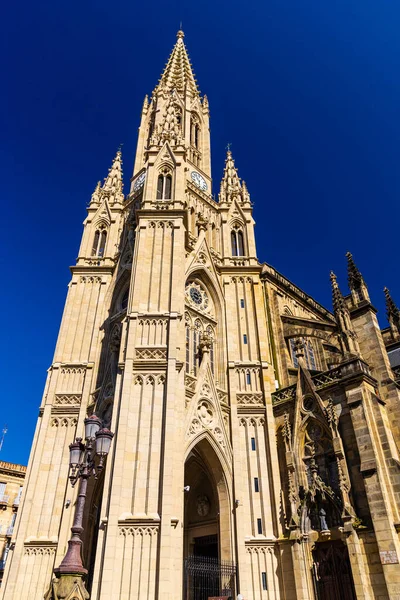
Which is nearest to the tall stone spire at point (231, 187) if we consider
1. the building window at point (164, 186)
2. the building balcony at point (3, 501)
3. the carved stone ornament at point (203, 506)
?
the building window at point (164, 186)

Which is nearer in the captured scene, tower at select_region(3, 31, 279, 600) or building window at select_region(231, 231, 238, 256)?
Answer: tower at select_region(3, 31, 279, 600)

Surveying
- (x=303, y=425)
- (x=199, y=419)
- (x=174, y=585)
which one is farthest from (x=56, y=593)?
(x=303, y=425)

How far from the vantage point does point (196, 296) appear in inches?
1077

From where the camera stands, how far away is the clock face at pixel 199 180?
34.7 meters

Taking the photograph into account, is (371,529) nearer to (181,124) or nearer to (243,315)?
(243,315)

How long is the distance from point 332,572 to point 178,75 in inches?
1788

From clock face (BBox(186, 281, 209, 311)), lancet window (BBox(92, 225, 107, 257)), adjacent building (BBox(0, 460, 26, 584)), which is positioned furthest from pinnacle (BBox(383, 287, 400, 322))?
adjacent building (BBox(0, 460, 26, 584))

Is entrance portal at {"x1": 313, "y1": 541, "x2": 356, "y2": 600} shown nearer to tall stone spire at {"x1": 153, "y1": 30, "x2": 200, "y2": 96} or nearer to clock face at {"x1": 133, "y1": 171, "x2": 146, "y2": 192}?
clock face at {"x1": 133, "y1": 171, "x2": 146, "y2": 192}

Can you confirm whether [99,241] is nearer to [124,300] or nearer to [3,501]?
[124,300]

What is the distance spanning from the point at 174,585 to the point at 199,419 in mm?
7356

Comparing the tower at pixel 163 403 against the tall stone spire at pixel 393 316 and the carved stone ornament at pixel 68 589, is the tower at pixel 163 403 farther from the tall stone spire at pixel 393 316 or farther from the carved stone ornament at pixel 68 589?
the tall stone spire at pixel 393 316

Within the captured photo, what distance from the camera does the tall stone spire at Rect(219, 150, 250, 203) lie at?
113 feet

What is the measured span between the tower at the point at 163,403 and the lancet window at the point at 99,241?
10 centimetres

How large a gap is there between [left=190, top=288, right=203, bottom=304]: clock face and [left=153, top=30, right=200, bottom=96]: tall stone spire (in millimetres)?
23598
